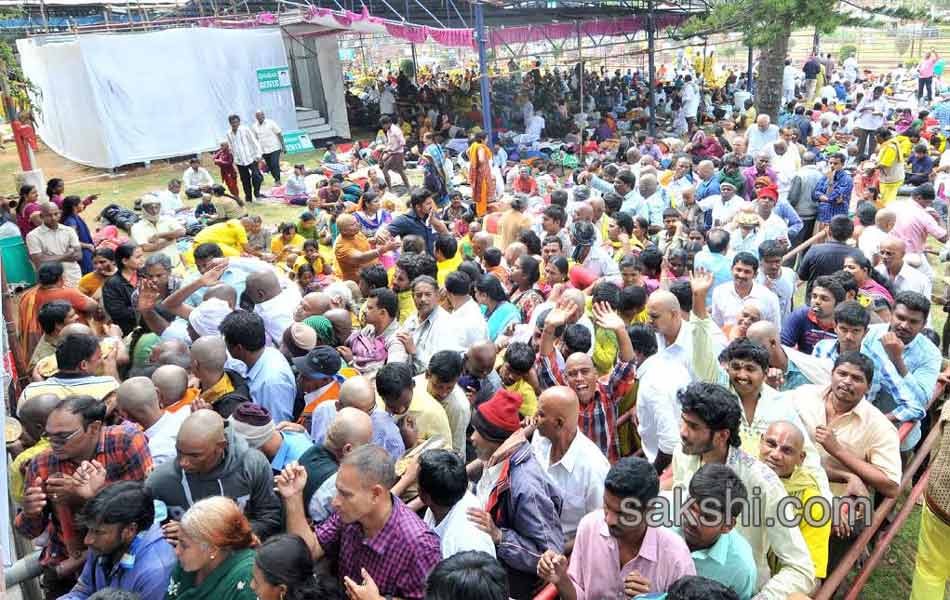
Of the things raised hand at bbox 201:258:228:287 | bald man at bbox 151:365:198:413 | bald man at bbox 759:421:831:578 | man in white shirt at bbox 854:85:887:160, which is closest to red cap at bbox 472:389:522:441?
bald man at bbox 759:421:831:578

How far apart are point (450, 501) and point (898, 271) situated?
4478 millimetres

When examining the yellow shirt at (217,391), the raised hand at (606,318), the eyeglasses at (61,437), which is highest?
the eyeglasses at (61,437)

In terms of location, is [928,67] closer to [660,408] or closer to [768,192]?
[768,192]

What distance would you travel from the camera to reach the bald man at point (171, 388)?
3.84 metres

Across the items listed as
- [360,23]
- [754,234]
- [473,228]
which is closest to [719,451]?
[754,234]

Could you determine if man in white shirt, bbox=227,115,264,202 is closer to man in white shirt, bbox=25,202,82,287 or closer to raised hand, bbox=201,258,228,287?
man in white shirt, bbox=25,202,82,287

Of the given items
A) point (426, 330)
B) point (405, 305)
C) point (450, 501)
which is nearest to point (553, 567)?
point (450, 501)

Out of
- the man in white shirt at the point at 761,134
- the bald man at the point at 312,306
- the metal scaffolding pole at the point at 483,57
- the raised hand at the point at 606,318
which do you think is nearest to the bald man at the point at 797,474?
the raised hand at the point at 606,318

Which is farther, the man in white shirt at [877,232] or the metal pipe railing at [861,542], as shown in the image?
the man in white shirt at [877,232]

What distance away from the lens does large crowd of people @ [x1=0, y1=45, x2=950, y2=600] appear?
2668mm

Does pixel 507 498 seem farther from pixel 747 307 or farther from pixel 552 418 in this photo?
pixel 747 307

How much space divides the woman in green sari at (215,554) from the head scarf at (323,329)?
210 cm

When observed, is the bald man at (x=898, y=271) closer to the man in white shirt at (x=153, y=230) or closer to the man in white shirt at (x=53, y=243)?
the man in white shirt at (x=153, y=230)

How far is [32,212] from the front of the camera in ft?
27.6
